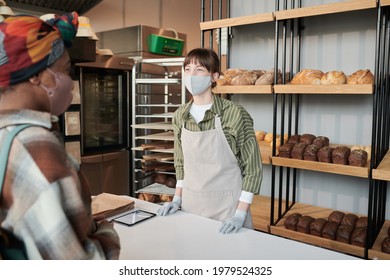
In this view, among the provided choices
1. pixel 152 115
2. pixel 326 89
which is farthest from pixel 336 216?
pixel 152 115

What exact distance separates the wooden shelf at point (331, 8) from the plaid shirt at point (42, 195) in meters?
1.83

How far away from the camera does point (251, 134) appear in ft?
5.28

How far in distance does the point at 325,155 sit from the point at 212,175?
0.85 metres

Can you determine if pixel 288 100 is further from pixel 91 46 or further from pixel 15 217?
pixel 15 217

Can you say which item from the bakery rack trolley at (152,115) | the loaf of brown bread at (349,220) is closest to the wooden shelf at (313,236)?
the loaf of brown bread at (349,220)

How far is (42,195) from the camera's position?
55 centimetres

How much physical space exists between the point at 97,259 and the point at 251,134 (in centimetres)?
107

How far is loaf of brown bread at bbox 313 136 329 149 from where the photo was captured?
227 cm

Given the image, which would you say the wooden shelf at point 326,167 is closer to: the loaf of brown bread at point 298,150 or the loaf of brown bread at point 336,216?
the loaf of brown bread at point 298,150

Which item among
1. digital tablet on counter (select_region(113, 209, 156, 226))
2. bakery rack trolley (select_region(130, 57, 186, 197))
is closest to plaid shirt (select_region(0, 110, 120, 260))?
digital tablet on counter (select_region(113, 209, 156, 226))

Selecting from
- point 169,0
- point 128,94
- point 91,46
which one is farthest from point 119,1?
point 91,46

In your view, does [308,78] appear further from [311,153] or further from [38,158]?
[38,158]

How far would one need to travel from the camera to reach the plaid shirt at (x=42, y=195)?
1.83 ft

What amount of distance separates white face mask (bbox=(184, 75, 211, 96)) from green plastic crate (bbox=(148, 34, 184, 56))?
2.26m
